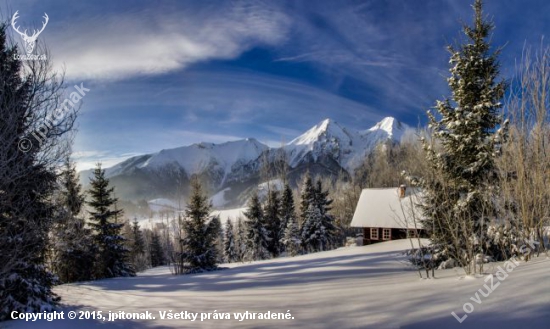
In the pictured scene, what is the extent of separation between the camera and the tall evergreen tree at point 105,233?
1962 centimetres

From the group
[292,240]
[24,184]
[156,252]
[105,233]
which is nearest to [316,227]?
[292,240]

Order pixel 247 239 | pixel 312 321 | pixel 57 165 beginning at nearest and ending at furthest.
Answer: pixel 312 321 → pixel 57 165 → pixel 247 239

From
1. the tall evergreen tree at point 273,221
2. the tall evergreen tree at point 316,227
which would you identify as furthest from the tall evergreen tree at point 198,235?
the tall evergreen tree at point 316,227

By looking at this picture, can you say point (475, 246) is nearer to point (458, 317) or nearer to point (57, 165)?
point (458, 317)

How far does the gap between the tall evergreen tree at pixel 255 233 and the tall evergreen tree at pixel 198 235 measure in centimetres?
1044

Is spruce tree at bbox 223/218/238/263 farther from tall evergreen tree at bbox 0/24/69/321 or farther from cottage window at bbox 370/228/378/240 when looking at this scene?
tall evergreen tree at bbox 0/24/69/321

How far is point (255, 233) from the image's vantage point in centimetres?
3222

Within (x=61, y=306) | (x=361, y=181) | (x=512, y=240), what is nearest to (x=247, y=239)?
(x=61, y=306)

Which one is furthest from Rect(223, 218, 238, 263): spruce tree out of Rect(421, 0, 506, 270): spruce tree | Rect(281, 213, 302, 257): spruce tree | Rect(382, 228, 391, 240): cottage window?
Rect(421, 0, 506, 270): spruce tree

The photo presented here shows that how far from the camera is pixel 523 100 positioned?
6102 mm

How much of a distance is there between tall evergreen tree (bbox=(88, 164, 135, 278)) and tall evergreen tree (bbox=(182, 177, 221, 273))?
12.9 feet

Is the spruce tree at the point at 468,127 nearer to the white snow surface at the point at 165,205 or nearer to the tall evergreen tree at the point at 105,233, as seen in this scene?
the white snow surface at the point at 165,205

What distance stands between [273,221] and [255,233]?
482 cm

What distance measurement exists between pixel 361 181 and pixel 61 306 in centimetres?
6336
